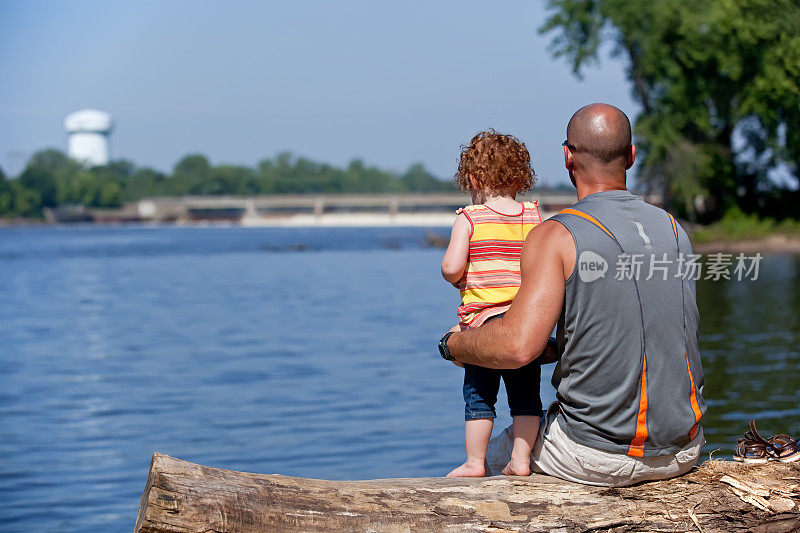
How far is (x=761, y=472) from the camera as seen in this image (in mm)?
3953

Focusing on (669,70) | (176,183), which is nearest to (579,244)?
(669,70)

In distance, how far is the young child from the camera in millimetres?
4254

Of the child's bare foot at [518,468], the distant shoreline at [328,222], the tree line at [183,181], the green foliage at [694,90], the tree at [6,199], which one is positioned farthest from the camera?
the tree line at [183,181]

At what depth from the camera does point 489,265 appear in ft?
14.3

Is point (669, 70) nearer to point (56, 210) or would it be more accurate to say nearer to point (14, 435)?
point (14, 435)

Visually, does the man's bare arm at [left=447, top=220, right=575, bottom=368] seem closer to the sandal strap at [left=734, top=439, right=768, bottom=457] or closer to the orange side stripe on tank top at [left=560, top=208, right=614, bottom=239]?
the orange side stripe on tank top at [left=560, top=208, right=614, bottom=239]

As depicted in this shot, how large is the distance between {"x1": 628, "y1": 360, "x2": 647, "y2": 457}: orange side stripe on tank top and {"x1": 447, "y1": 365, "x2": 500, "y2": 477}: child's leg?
2.65ft

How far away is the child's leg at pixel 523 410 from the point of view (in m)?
4.03

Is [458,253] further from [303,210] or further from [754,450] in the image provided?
[303,210]

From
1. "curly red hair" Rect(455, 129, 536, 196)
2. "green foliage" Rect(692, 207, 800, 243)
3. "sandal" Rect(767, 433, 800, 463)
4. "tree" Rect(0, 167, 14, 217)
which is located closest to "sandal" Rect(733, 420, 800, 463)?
"sandal" Rect(767, 433, 800, 463)

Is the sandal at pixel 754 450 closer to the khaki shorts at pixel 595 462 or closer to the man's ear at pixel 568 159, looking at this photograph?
the khaki shorts at pixel 595 462

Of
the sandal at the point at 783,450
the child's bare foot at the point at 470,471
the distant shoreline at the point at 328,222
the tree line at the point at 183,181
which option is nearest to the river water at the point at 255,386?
the child's bare foot at the point at 470,471

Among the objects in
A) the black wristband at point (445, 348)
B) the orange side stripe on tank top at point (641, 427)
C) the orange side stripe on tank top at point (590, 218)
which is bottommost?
the orange side stripe on tank top at point (641, 427)

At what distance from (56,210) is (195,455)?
522 ft
